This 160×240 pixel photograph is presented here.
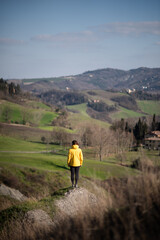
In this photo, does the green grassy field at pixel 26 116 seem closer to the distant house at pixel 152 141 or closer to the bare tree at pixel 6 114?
the bare tree at pixel 6 114

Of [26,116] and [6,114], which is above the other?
[6,114]

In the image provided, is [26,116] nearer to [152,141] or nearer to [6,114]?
[6,114]

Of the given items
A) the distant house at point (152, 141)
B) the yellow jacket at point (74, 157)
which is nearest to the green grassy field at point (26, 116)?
the distant house at point (152, 141)

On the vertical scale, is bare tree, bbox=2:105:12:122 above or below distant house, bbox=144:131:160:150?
above

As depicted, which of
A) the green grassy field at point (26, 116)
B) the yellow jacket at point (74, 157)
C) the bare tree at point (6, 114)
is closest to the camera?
the yellow jacket at point (74, 157)

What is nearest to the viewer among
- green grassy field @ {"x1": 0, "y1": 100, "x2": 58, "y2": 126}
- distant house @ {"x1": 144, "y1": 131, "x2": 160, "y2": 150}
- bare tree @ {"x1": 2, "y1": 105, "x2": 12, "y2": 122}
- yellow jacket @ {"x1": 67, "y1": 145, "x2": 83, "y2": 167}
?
yellow jacket @ {"x1": 67, "y1": 145, "x2": 83, "y2": 167}

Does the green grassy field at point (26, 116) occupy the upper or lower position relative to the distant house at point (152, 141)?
upper

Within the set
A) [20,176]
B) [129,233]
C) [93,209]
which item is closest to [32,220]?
[93,209]

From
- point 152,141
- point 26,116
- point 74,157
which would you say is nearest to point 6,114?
point 26,116

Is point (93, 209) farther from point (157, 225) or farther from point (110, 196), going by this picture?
point (157, 225)

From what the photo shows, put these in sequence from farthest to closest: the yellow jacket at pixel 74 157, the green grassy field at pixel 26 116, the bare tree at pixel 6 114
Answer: the green grassy field at pixel 26 116
the bare tree at pixel 6 114
the yellow jacket at pixel 74 157

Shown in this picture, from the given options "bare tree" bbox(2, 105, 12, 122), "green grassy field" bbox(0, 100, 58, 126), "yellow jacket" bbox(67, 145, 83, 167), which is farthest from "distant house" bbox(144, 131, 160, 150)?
"bare tree" bbox(2, 105, 12, 122)

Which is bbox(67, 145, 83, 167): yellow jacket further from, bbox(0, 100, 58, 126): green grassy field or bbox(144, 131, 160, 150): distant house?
bbox(0, 100, 58, 126): green grassy field

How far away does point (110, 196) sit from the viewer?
4.32 m
